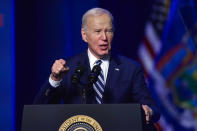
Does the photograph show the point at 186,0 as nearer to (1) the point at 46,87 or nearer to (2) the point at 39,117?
(1) the point at 46,87

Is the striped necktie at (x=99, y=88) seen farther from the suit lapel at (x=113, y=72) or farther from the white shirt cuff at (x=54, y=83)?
the white shirt cuff at (x=54, y=83)

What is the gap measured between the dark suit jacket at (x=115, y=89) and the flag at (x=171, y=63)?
1735 millimetres

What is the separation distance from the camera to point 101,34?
2.24 m

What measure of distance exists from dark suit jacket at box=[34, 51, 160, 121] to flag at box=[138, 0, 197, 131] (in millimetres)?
1735

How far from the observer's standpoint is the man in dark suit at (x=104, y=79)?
7.20 ft

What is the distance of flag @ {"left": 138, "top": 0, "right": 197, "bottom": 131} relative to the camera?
410 centimetres

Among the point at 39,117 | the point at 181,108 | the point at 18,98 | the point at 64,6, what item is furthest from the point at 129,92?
the point at 181,108

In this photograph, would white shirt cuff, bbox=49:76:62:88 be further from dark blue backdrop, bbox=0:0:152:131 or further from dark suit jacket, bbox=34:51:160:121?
dark blue backdrop, bbox=0:0:152:131

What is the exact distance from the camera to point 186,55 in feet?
13.6
